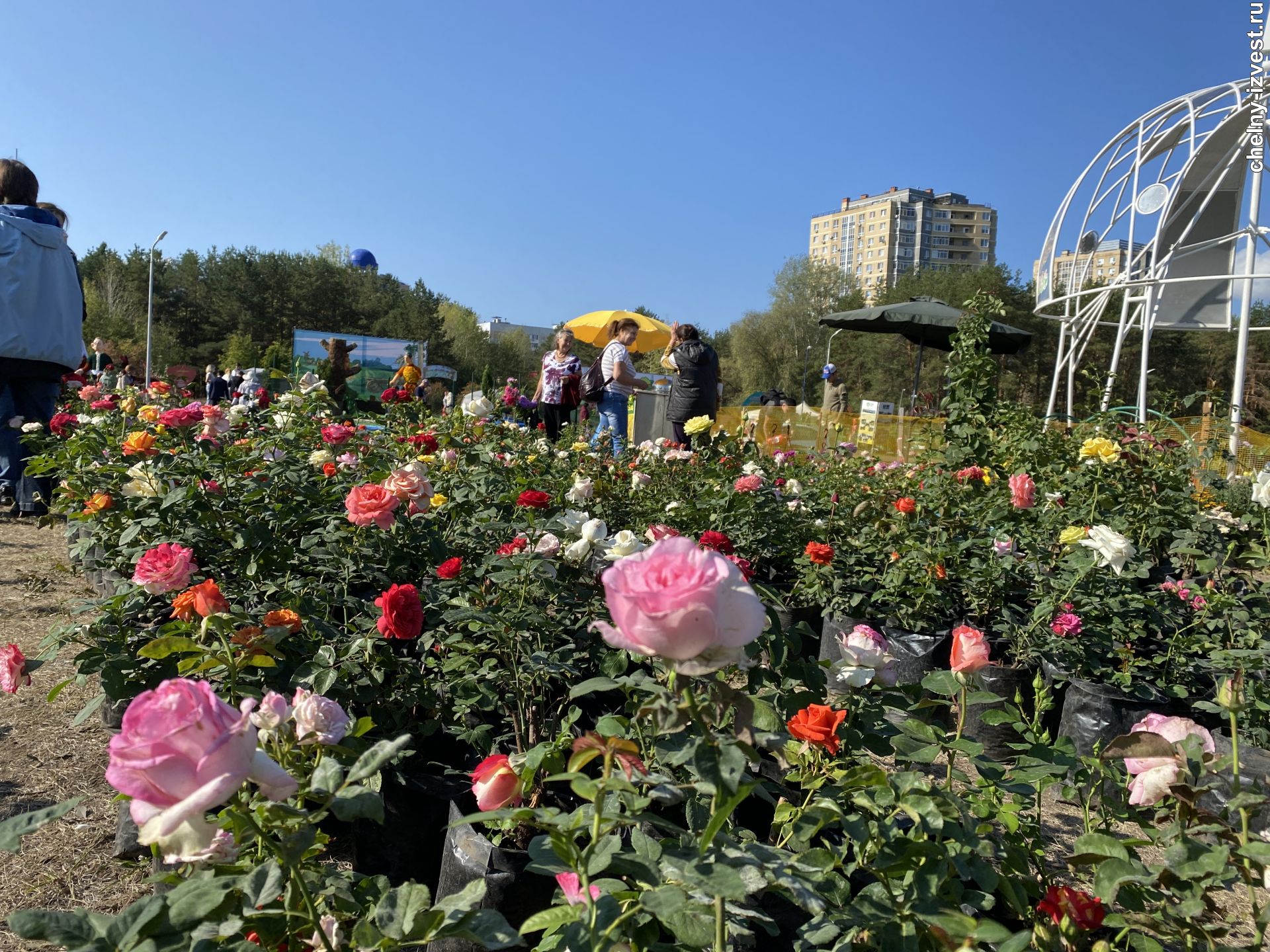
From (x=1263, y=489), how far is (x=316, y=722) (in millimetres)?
2176

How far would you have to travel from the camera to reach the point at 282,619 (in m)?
1.32

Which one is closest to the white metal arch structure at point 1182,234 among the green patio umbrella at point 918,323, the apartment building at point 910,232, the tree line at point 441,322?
the green patio umbrella at point 918,323

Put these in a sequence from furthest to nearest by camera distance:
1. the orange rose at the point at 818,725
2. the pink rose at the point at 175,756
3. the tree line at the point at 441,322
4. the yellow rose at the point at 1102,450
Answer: the tree line at the point at 441,322 → the yellow rose at the point at 1102,450 → the orange rose at the point at 818,725 → the pink rose at the point at 175,756

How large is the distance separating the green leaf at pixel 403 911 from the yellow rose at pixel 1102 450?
113 inches

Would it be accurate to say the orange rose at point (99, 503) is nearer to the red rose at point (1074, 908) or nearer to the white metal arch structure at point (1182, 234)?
the red rose at point (1074, 908)

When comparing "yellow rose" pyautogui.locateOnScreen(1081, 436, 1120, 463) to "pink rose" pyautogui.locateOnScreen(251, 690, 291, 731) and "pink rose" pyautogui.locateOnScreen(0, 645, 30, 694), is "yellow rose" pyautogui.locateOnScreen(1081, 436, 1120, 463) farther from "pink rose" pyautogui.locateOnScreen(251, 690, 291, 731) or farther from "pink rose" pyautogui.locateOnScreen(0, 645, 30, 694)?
"pink rose" pyautogui.locateOnScreen(0, 645, 30, 694)

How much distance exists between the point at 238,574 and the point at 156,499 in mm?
302

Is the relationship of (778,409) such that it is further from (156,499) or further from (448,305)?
(448,305)

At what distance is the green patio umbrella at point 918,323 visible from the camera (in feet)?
30.2

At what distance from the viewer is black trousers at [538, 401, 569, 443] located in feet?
20.3

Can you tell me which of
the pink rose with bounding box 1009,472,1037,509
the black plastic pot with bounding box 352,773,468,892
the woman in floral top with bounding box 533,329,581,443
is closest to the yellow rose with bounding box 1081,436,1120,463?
the pink rose with bounding box 1009,472,1037,509

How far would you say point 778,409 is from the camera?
1027 cm

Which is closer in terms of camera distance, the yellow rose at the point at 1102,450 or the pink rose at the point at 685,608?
the pink rose at the point at 685,608

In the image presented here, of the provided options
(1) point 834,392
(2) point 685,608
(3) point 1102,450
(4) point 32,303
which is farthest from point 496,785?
(1) point 834,392
